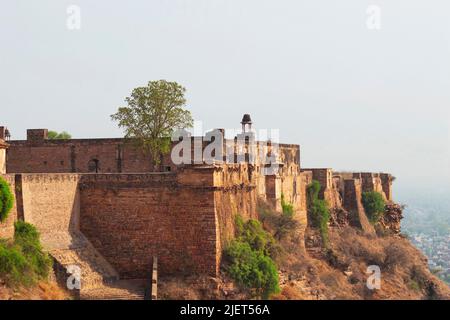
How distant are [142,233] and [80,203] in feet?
8.59

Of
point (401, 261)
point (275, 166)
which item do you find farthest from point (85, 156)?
point (401, 261)

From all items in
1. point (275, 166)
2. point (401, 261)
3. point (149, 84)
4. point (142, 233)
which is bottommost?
point (401, 261)

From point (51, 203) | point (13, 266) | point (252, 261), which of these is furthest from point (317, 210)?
point (13, 266)

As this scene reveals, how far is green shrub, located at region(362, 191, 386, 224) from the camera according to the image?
5809 centimetres

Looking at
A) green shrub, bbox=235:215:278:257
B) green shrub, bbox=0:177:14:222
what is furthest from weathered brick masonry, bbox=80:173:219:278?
green shrub, bbox=0:177:14:222

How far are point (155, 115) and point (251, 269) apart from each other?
1116 centimetres

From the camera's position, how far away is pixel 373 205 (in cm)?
5825

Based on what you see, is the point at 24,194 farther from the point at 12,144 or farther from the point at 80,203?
the point at 12,144

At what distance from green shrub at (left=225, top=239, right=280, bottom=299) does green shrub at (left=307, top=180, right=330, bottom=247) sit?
17.0 metres

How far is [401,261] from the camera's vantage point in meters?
50.1

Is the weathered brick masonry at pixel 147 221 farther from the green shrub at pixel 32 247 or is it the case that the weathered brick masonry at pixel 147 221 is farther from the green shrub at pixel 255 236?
the green shrub at pixel 255 236

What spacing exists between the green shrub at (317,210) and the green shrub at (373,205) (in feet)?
27.2

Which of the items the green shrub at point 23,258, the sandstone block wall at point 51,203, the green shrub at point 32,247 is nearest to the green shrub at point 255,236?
the sandstone block wall at point 51,203

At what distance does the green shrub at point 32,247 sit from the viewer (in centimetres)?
2507
